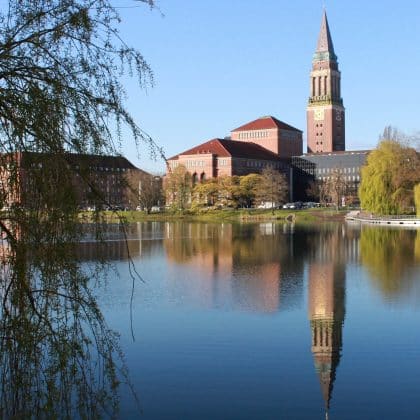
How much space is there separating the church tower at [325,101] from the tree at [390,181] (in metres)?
50.7

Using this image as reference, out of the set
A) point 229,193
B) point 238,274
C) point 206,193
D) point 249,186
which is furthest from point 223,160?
point 238,274

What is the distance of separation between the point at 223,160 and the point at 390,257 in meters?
Answer: 69.0

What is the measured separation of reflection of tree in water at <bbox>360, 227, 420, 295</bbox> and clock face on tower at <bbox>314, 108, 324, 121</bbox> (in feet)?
219

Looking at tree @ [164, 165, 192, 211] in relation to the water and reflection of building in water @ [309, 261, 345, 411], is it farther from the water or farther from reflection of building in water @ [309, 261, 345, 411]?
reflection of building in water @ [309, 261, 345, 411]

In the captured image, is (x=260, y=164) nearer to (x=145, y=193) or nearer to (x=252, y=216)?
Answer: (x=252, y=216)

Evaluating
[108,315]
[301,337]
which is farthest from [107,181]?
[108,315]

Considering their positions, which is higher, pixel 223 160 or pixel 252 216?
pixel 223 160

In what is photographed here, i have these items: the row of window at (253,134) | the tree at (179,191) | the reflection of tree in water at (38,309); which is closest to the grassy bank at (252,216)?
the tree at (179,191)

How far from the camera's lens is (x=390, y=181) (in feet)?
191

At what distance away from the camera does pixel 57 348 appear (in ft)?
14.4

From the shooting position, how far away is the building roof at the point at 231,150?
9850 cm

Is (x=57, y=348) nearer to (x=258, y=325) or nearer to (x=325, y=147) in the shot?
(x=258, y=325)

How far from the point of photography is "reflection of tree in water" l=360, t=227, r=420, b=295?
Answer: 21594mm

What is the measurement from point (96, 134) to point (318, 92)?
11074cm
